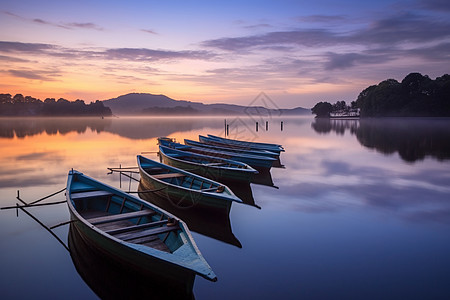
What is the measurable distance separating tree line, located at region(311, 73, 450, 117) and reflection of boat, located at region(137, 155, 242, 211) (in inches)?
4147

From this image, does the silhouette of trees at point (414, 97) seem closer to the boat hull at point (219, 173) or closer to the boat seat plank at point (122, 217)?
the boat hull at point (219, 173)

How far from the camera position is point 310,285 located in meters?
6.92

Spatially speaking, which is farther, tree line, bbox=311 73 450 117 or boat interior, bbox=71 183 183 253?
tree line, bbox=311 73 450 117

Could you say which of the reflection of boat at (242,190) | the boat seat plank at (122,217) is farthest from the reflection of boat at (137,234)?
the reflection of boat at (242,190)

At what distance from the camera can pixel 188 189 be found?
10.6m

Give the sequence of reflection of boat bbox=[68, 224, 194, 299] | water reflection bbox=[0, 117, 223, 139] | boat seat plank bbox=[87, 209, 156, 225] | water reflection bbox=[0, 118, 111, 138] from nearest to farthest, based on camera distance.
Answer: reflection of boat bbox=[68, 224, 194, 299] → boat seat plank bbox=[87, 209, 156, 225] → water reflection bbox=[0, 118, 111, 138] → water reflection bbox=[0, 117, 223, 139]

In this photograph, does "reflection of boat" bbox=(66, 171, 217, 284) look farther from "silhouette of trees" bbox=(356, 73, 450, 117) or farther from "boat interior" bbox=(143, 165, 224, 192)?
"silhouette of trees" bbox=(356, 73, 450, 117)

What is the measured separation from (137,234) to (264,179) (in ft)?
40.4

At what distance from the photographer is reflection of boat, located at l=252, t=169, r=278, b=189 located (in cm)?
1740

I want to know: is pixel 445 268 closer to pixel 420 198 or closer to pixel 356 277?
pixel 356 277

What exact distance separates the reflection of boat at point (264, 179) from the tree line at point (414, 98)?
97790mm

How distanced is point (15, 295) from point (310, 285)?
23.0 feet

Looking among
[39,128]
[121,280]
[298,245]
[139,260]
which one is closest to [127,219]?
[121,280]

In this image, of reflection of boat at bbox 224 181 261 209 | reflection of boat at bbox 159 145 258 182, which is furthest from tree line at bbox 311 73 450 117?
reflection of boat at bbox 224 181 261 209
